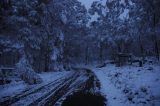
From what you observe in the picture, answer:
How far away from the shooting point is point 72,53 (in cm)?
5791

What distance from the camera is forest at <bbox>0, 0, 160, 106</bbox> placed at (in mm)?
13499

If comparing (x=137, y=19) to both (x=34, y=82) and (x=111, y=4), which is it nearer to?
(x=111, y=4)

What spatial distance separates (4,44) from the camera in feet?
73.1

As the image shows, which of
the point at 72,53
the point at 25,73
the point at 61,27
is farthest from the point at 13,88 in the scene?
the point at 72,53

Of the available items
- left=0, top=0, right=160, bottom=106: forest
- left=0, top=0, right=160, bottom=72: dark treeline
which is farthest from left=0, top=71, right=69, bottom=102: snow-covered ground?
left=0, top=0, right=160, bottom=72: dark treeline

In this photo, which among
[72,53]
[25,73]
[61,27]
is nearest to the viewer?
[25,73]

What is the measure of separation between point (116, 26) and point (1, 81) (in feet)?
104

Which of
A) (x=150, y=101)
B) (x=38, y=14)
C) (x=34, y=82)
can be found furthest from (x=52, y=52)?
(x=150, y=101)

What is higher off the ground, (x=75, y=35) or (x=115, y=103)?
(x=75, y=35)

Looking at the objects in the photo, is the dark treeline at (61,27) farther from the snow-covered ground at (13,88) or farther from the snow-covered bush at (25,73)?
the snow-covered ground at (13,88)

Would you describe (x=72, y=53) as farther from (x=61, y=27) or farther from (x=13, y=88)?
(x=13, y=88)

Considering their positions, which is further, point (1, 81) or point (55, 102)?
point (1, 81)

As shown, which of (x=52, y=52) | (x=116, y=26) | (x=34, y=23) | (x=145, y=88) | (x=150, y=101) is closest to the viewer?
(x=150, y=101)

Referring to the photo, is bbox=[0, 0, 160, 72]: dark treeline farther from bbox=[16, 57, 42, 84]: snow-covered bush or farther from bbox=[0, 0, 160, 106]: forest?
bbox=[16, 57, 42, 84]: snow-covered bush
